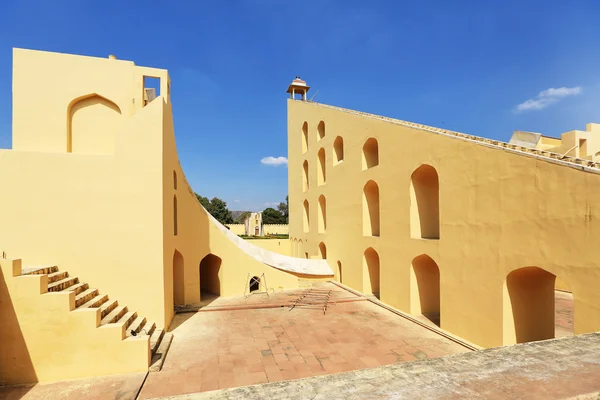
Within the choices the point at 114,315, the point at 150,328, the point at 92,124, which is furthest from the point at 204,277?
the point at 92,124

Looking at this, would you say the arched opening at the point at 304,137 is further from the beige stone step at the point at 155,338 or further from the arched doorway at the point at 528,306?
the arched doorway at the point at 528,306

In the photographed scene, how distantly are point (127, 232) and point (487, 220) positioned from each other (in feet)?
25.9

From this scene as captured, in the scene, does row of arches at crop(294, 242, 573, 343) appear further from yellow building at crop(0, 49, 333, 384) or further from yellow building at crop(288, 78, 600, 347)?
yellow building at crop(0, 49, 333, 384)

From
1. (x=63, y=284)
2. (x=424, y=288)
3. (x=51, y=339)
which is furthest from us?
(x=424, y=288)

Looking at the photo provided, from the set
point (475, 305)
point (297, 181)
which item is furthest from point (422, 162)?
point (297, 181)

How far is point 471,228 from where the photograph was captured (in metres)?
7.12

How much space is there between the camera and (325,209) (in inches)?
658

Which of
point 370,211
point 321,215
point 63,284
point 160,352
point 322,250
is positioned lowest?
point 160,352

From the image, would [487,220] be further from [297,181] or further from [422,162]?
[297,181]

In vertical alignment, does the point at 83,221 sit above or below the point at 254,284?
above

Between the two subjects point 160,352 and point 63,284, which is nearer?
point 63,284

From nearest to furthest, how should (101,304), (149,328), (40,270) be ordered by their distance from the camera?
(40,270), (101,304), (149,328)

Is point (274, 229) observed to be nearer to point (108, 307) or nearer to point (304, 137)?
point (304, 137)

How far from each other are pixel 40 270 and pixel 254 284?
7.87 metres
